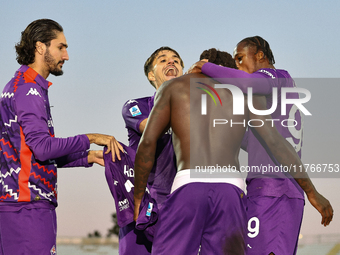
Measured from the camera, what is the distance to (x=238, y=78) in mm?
3320

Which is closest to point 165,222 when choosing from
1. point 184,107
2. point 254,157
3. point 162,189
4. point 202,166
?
point 202,166

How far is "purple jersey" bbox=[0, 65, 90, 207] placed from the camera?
3395mm

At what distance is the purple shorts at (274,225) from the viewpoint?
12.2 feet

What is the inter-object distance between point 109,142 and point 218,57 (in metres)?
1.23

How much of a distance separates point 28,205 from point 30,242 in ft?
0.94

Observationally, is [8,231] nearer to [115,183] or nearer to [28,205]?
[28,205]

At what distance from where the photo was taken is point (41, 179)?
11.4 feet

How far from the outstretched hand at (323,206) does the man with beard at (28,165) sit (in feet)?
6.24

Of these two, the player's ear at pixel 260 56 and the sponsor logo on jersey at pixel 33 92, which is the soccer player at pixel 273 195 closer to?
the player's ear at pixel 260 56

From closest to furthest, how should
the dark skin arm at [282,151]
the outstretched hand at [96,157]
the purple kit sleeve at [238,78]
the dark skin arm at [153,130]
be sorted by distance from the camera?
the dark skin arm at [153,130] < the purple kit sleeve at [238,78] < the dark skin arm at [282,151] < the outstretched hand at [96,157]

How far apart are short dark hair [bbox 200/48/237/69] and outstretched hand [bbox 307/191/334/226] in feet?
4.22

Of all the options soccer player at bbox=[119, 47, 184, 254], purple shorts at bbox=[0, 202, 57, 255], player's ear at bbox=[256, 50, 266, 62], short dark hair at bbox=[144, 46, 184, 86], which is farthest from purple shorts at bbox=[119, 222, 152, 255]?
player's ear at bbox=[256, 50, 266, 62]

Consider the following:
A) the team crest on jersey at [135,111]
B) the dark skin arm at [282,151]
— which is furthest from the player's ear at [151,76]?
the dark skin arm at [282,151]

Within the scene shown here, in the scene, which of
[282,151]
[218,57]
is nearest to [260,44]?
[218,57]
